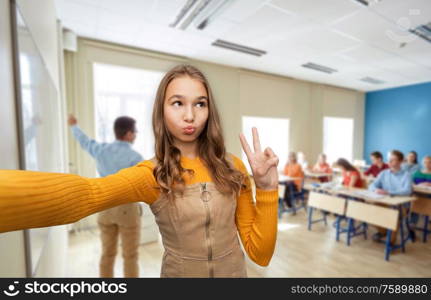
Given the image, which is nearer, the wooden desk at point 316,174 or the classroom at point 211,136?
the classroom at point 211,136

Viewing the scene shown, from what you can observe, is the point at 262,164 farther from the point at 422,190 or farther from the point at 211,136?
the point at 422,190

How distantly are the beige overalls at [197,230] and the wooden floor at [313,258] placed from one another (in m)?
2.05

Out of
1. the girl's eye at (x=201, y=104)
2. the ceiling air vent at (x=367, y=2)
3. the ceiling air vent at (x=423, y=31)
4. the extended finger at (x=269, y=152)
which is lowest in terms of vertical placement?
the extended finger at (x=269, y=152)

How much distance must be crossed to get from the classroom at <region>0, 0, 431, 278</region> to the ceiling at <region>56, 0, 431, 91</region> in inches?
1.1

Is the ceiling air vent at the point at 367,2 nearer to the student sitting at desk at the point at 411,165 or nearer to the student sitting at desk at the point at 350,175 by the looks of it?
the student sitting at desk at the point at 350,175

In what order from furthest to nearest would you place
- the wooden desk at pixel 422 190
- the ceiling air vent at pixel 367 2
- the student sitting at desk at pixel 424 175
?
1. the student sitting at desk at pixel 424 175
2. the wooden desk at pixel 422 190
3. the ceiling air vent at pixel 367 2

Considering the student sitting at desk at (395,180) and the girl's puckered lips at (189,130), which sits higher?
the girl's puckered lips at (189,130)

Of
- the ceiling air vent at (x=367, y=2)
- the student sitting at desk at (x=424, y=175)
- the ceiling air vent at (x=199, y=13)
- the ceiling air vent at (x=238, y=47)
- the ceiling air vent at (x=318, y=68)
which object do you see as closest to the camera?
the ceiling air vent at (x=367, y=2)

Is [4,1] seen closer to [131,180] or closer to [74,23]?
[131,180]

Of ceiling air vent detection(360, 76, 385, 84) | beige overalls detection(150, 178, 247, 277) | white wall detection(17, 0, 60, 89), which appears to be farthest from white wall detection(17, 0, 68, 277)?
ceiling air vent detection(360, 76, 385, 84)

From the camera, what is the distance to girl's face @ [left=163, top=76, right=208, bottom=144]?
0.63 metres

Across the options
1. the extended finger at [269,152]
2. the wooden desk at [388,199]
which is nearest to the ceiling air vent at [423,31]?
the wooden desk at [388,199]

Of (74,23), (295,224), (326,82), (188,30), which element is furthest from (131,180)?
(326,82)

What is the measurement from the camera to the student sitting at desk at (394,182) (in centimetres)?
329
